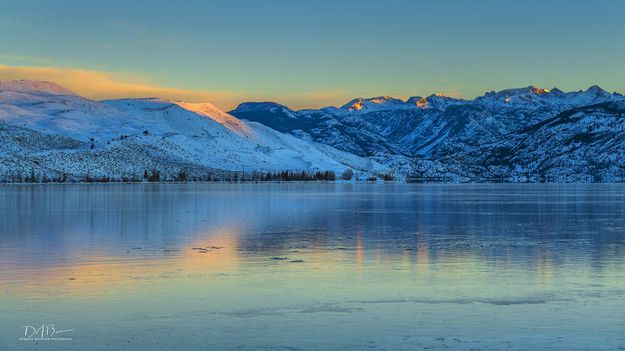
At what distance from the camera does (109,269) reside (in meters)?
38.5

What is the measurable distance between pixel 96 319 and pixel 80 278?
9.22 metres

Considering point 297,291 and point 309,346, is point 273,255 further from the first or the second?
point 309,346

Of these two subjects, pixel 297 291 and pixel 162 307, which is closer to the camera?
pixel 162 307

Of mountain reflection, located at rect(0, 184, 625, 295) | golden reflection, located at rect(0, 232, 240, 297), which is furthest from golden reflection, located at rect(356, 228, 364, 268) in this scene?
golden reflection, located at rect(0, 232, 240, 297)

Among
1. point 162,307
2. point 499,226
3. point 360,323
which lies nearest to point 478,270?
point 360,323

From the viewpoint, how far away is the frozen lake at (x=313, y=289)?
79.9 feet

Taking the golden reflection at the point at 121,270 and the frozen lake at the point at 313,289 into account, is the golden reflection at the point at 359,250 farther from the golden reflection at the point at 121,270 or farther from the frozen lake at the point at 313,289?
the golden reflection at the point at 121,270

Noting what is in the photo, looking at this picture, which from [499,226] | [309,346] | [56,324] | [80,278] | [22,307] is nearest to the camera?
[309,346]

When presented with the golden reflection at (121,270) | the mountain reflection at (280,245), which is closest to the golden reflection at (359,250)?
the mountain reflection at (280,245)
